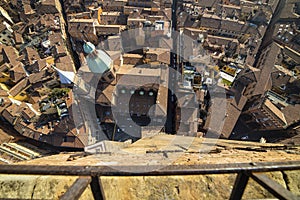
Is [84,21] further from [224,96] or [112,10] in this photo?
[224,96]

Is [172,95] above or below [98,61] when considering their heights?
below

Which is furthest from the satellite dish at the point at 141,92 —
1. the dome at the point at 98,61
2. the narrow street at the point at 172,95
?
the dome at the point at 98,61

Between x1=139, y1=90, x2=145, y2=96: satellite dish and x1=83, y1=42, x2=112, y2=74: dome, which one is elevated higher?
x1=83, y1=42, x2=112, y2=74: dome

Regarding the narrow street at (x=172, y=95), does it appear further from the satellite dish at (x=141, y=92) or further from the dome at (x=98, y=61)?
the dome at (x=98, y=61)

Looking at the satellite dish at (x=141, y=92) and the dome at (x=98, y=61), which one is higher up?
the dome at (x=98, y=61)

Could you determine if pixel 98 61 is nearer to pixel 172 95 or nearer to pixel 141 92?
pixel 141 92

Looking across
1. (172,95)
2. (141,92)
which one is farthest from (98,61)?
(172,95)

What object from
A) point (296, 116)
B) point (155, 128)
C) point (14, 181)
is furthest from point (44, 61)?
point (296, 116)

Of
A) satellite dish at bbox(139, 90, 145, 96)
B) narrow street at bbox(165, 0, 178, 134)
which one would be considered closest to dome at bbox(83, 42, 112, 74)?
satellite dish at bbox(139, 90, 145, 96)

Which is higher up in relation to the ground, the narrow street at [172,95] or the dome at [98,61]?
the dome at [98,61]

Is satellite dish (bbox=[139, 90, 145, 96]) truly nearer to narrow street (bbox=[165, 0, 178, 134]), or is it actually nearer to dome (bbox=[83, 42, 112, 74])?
narrow street (bbox=[165, 0, 178, 134])

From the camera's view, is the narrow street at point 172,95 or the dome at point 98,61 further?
the narrow street at point 172,95
